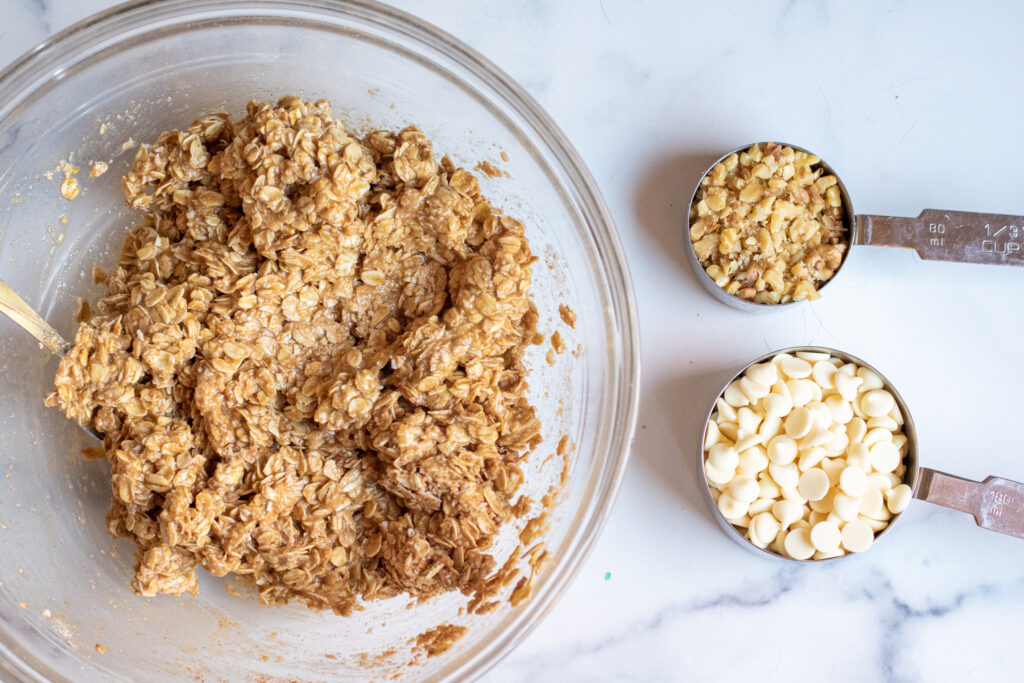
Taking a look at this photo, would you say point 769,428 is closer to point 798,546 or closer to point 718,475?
point 718,475

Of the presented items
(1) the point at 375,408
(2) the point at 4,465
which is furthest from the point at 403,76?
(2) the point at 4,465

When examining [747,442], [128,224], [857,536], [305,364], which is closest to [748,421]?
[747,442]

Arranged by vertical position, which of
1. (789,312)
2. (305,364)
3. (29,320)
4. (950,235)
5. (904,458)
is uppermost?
(29,320)

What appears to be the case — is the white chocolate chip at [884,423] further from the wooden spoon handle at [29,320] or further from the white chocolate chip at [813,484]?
the wooden spoon handle at [29,320]

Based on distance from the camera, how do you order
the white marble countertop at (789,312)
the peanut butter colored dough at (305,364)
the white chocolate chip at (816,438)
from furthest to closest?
the white marble countertop at (789,312), the white chocolate chip at (816,438), the peanut butter colored dough at (305,364)

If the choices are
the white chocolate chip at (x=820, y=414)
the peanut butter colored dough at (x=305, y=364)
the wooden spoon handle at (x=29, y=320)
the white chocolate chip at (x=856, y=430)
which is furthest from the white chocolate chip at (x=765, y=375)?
the wooden spoon handle at (x=29, y=320)

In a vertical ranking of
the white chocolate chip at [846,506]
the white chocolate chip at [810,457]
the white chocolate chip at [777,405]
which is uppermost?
the white chocolate chip at [777,405]

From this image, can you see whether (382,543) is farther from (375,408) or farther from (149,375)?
(149,375)
